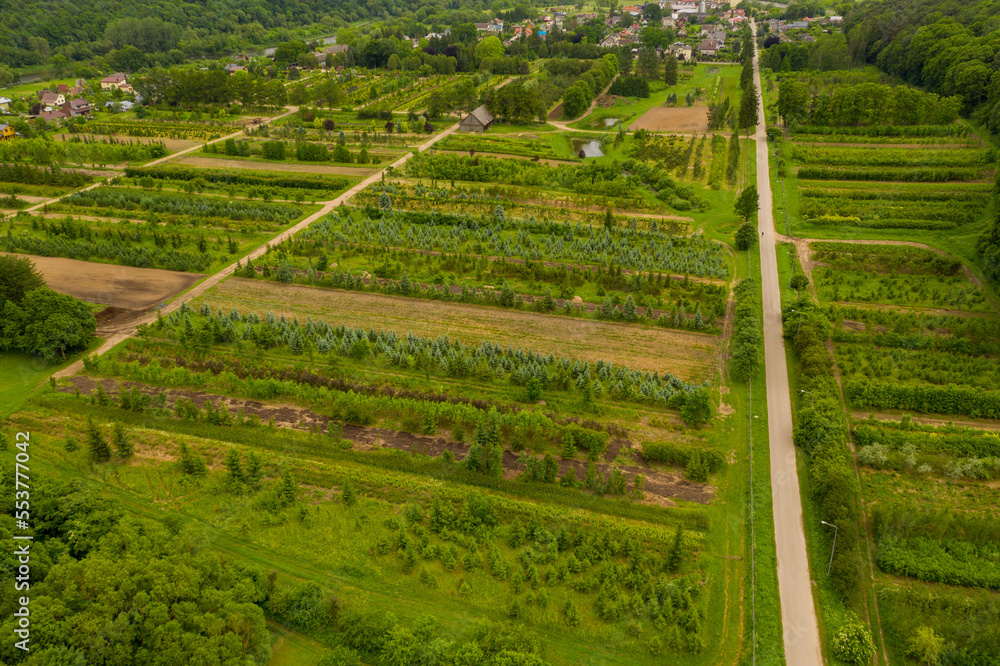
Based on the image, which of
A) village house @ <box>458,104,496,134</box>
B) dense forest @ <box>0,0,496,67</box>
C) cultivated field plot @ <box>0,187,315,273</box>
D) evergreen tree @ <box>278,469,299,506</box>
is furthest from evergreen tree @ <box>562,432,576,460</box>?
dense forest @ <box>0,0,496,67</box>

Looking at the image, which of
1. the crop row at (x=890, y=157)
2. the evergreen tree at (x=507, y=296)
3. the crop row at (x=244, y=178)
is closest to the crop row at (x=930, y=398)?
the evergreen tree at (x=507, y=296)

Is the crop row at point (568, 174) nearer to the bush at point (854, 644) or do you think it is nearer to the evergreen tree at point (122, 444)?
the bush at point (854, 644)

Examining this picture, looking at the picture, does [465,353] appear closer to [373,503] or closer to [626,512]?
[373,503]

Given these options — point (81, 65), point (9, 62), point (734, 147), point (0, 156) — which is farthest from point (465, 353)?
point (9, 62)

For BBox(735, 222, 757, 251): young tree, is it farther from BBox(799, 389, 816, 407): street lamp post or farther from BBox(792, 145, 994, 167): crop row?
BBox(792, 145, 994, 167): crop row

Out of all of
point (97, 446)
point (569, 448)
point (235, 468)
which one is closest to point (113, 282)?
point (97, 446)
